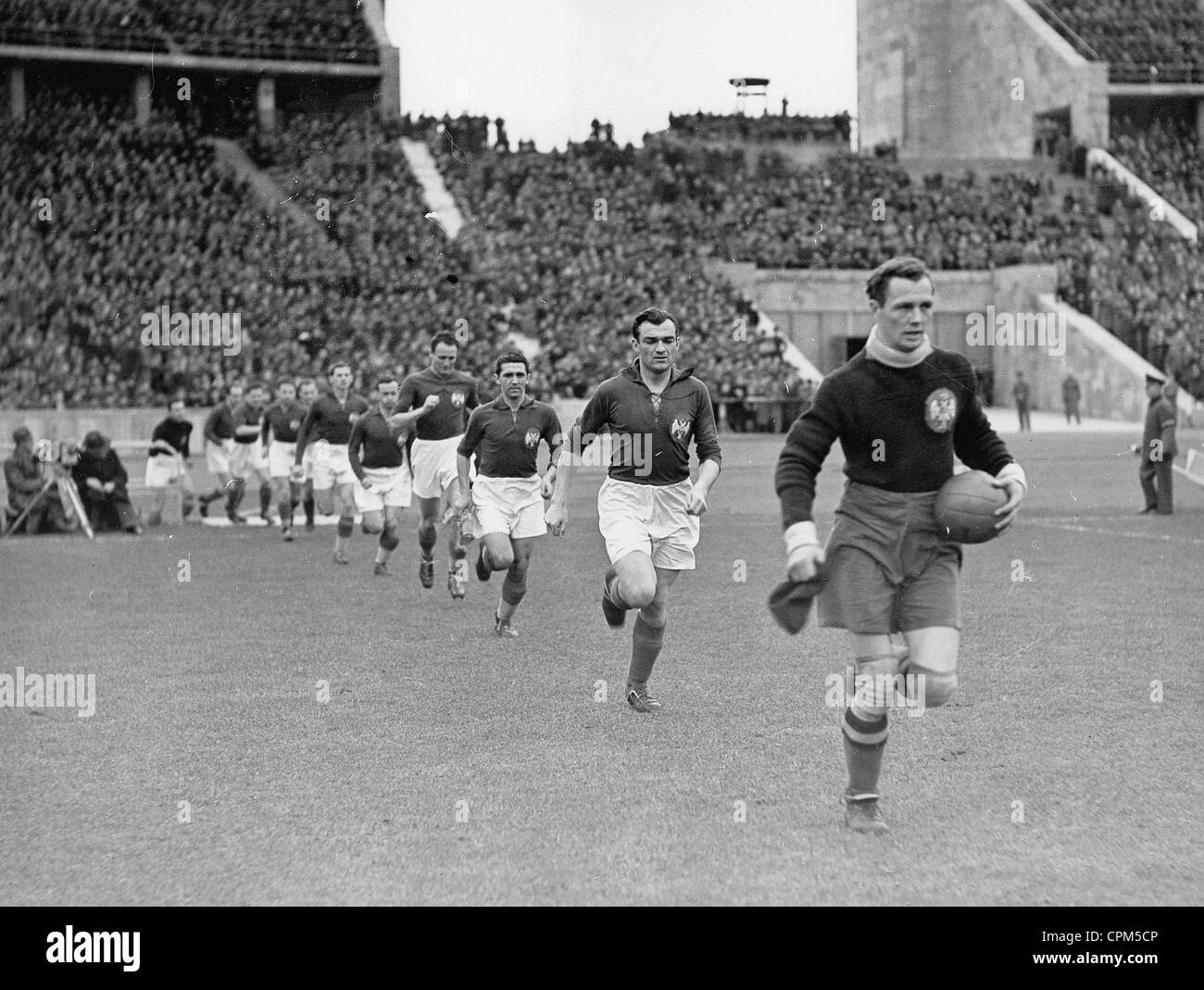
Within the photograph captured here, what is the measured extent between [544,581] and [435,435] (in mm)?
1549

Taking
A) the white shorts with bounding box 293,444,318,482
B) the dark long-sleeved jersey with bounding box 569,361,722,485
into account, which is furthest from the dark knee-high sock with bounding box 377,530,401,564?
the dark long-sleeved jersey with bounding box 569,361,722,485

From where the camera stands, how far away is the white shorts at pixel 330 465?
18.5 metres

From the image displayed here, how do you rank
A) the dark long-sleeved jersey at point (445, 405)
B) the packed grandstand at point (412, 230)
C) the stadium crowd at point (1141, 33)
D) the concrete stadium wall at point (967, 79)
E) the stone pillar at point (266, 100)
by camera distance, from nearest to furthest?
the dark long-sleeved jersey at point (445, 405), the packed grandstand at point (412, 230), the stone pillar at point (266, 100), the concrete stadium wall at point (967, 79), the stadium crowd at point (1141, 33)

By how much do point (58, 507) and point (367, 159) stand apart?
25.7m

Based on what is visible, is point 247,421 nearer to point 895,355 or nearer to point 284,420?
point 284,420

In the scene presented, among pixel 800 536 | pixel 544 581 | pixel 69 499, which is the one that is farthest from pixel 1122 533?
pixel 800 536

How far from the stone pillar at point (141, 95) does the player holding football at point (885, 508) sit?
44.9m

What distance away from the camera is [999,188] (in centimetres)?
4981

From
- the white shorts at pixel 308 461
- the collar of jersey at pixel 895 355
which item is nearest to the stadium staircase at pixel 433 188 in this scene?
the white shorts at pixel 308 461

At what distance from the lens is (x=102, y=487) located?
20.7 metres

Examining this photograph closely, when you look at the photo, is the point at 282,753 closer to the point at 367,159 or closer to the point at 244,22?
the point at 367,159

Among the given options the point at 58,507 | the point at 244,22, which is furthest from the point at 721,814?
the point at 244,22

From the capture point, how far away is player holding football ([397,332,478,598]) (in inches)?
559

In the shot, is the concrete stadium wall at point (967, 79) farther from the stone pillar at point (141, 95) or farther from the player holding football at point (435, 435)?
the player holding football at point (435, 435)
